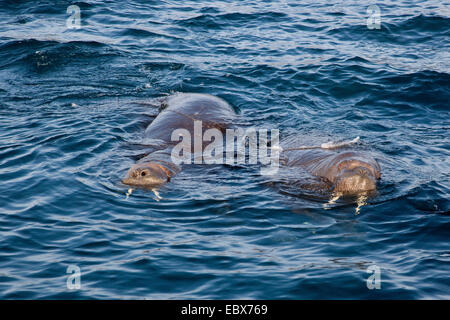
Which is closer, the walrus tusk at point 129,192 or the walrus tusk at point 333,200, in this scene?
the walrus tusk at point 333,200

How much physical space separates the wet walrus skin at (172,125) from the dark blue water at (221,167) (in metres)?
0.24

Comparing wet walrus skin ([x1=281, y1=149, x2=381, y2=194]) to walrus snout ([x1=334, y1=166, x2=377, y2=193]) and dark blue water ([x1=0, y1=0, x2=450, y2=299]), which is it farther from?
dark blue water ([x1=0, y1=0, x2=450, y2=299])

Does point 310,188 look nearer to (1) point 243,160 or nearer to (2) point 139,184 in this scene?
(1) point 243,160

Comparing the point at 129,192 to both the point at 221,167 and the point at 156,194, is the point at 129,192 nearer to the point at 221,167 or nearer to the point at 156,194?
the point at 156,194

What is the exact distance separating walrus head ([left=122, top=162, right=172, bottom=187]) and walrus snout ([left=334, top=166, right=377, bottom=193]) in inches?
106

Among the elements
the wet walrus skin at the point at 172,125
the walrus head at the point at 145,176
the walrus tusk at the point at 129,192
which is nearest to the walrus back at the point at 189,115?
the wet walrus skin at the point at 172,125

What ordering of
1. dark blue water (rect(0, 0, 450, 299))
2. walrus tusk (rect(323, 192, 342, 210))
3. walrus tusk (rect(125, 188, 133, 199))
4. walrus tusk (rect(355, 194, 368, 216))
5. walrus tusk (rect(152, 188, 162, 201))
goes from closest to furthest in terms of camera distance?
dark blue water (rect(0, 0, 450, 299)) < walrus tusk (rect(355, 194, 368, 216)) < walrus tusk (rect(323, 192, 342, 210)) < walrus tusk (rect(152, 188, 162, 201)) < walrus tusk (rect(125, 188, 133, 199))

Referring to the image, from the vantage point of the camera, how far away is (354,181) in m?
8.75

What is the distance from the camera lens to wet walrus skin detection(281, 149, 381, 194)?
8781 mm

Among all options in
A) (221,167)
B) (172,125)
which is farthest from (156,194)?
(172,125)

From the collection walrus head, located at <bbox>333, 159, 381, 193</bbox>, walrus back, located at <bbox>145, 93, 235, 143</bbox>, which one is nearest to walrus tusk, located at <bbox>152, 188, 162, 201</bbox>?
walrus back, located at <bbox>145, 93, 235, 143</bbox>

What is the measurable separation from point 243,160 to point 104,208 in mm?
2932

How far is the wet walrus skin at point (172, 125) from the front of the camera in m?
9.27

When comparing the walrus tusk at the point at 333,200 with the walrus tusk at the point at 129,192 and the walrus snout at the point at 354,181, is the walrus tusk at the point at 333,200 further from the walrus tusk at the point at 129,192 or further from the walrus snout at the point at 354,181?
the walrus tusk at the point at 129,192
